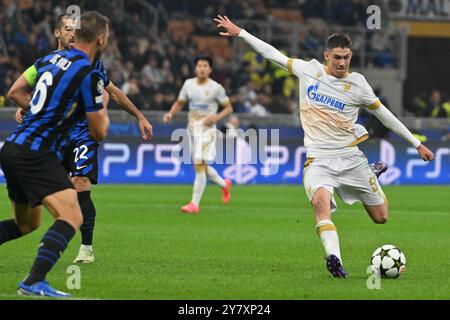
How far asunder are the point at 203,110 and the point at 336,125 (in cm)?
773

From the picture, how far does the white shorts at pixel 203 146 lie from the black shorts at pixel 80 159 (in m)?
6.88

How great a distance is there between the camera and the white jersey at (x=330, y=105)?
9586mm

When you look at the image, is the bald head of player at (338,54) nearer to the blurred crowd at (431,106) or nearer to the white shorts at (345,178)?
the white shorts at (345,178)

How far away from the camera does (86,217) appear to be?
9.98 metres

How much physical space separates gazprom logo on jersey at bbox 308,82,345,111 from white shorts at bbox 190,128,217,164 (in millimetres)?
7126

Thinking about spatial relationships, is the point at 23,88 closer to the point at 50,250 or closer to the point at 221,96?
the point at 50,250

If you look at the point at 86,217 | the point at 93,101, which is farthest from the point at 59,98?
the point at 86,217

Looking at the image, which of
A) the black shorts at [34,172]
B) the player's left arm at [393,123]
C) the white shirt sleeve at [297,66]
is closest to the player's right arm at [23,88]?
the black shorts at [34,172]

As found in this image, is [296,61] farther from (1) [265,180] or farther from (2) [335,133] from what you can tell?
(1) [265,180]

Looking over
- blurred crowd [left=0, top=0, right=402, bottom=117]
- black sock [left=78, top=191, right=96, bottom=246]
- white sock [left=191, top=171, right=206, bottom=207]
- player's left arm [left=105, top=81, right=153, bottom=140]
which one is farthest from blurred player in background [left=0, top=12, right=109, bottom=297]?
blurred crowd [left=0, top=0, right=402, bottom=117]

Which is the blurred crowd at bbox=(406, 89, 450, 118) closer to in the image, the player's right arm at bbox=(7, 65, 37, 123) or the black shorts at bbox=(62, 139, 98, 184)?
the black shorts at bbox=(62, 139, 98, 184)

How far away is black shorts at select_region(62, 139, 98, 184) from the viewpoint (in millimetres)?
9812
